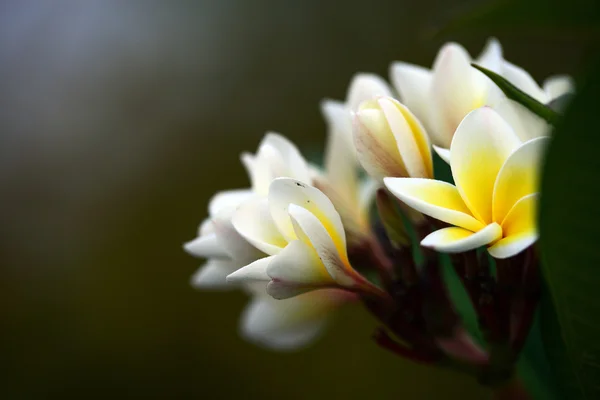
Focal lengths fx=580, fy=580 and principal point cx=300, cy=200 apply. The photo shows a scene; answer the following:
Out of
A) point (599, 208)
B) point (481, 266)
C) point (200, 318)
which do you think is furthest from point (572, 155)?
point (200, 318)

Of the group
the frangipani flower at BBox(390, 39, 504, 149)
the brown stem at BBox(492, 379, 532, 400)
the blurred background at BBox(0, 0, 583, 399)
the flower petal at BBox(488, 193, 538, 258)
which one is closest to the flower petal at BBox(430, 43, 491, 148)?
the frangipani flower at BBox(390, 39, 504, 149)

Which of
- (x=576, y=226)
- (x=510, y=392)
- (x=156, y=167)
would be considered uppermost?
(x=156, y=167)

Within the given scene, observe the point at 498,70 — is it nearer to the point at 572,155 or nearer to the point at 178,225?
the point at 572,155

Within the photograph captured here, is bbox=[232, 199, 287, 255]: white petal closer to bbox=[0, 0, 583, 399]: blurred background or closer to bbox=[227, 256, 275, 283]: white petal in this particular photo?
bbox=[227, 256, 275, 283]: white petal

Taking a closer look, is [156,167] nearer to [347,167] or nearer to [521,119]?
[347,167]

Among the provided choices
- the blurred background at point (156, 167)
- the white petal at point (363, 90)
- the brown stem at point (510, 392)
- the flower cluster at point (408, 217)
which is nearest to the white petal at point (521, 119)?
the flower cluster at point (408, 217)

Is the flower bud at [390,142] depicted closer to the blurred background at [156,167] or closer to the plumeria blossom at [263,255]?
the plumeria blossom at [263,255]

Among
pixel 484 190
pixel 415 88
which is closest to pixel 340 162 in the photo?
pixel 415 88
